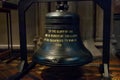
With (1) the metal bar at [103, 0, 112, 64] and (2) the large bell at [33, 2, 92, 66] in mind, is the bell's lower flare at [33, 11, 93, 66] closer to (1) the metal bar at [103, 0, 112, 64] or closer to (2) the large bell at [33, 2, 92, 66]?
(2) the large bell at [33, 2, 92, 66]

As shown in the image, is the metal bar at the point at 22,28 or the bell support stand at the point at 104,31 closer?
the bell support stand at the point at 104,31

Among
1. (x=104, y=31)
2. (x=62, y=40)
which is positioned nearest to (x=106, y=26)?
(x=104, y=31)

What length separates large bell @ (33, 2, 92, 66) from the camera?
3.76ft

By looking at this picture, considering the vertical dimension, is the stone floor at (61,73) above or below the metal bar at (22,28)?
below

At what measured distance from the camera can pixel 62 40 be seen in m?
1.17

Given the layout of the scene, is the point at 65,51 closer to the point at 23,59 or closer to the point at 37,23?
the point at 23,59

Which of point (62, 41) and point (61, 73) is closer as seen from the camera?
point (62, 41)

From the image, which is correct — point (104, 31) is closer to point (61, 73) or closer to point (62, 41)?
point (62, 41)

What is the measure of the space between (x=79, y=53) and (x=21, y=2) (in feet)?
1.59

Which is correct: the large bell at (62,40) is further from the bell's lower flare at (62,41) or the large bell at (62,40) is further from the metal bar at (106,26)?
the metal bar at (106,26)

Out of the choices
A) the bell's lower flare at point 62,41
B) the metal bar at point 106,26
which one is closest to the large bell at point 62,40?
the bell's lower flare at point 62,41

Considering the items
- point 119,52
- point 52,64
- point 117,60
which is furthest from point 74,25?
point 119,52

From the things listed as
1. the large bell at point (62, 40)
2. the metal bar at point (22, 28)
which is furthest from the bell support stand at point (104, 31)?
the large bell at point (62, 40)

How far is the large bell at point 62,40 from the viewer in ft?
3.76
